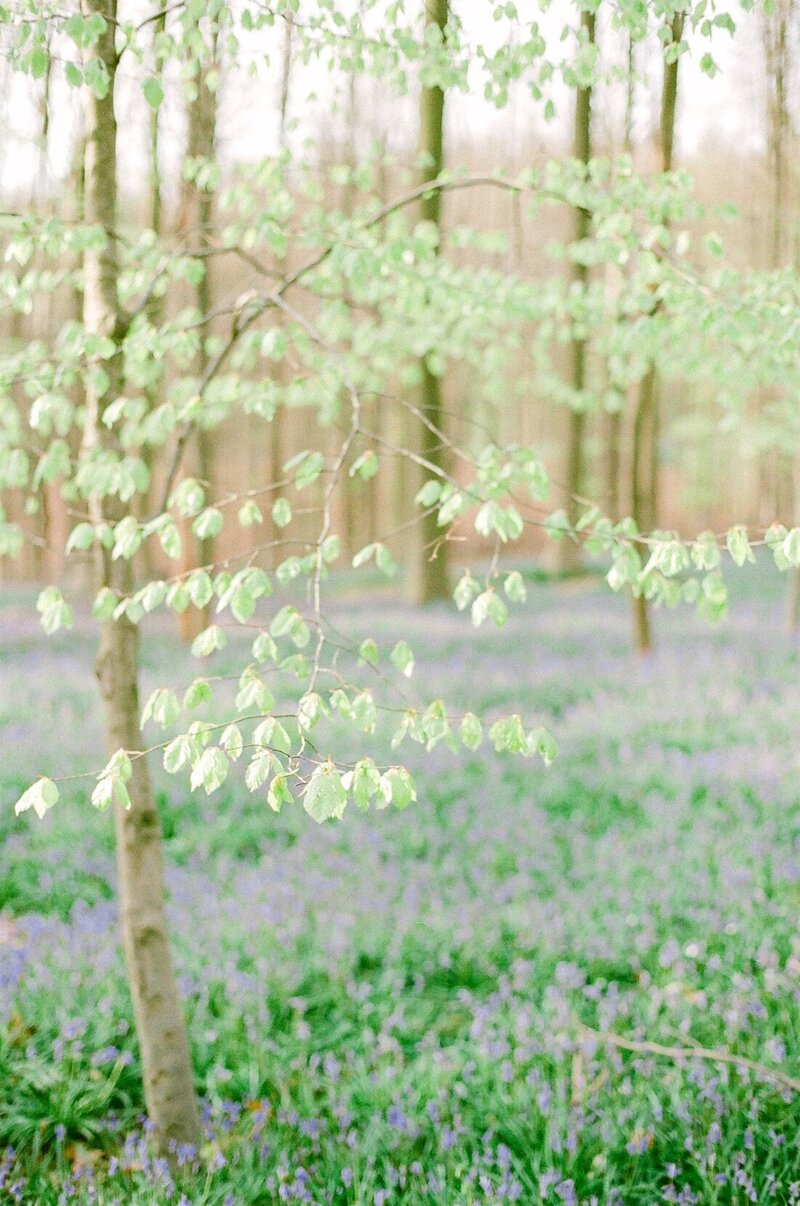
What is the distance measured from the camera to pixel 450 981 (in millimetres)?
5445

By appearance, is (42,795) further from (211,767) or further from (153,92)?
(153,92)

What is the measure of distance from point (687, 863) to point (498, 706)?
14.8 feet

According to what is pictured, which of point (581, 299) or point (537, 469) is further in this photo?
point (581, 299)

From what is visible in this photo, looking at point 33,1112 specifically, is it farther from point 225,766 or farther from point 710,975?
point 710,975

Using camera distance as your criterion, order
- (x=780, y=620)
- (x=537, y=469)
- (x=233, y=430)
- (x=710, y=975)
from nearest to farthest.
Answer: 1. (x=537, y=469)
2. (x=710, y=975)
3. (x=780, y=620)
4. (x=233, y=430)

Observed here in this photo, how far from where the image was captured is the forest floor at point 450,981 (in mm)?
3824

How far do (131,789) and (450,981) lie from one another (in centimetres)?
253

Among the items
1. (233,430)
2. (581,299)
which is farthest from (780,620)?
(233,430)

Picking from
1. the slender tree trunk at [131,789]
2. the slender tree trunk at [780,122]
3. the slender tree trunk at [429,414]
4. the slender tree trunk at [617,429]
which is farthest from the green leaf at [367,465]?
the slender tree trunk at [780,122]

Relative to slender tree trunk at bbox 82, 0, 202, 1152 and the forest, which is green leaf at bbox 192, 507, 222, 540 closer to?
the forest

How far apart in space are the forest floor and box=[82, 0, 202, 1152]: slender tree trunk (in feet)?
0.95

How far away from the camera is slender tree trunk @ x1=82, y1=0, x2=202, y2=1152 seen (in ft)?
12.9

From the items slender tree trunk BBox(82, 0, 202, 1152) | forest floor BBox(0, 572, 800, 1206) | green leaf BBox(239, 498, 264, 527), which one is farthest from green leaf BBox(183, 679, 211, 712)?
forest floor BBox(0, 572, 800, 1206)

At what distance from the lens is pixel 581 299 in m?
5.82
